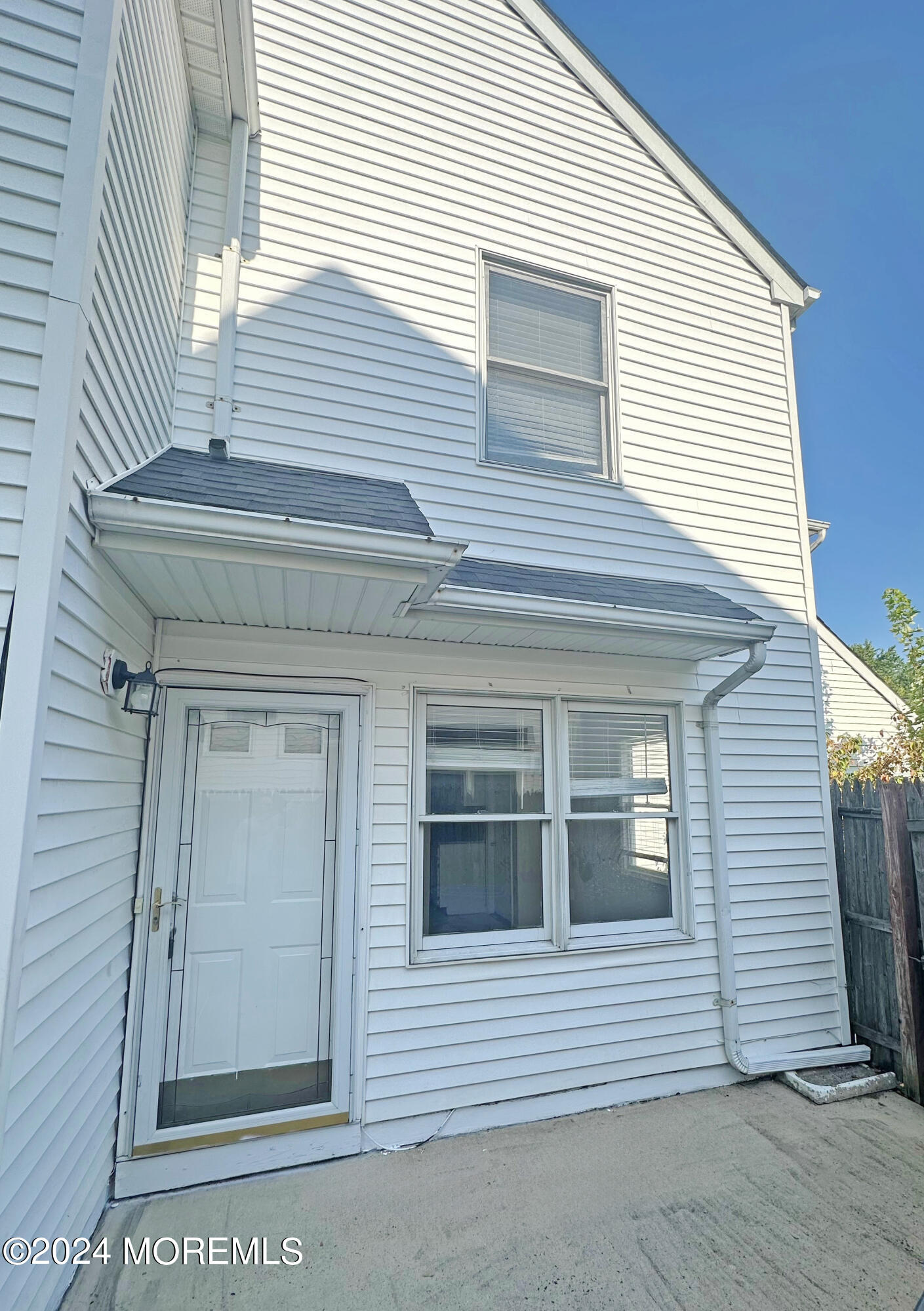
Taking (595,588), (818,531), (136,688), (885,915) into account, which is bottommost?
(885,915)

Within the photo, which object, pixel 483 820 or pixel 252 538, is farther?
pixel 483 820

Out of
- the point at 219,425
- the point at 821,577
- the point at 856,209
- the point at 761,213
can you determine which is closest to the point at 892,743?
the point at 219,425

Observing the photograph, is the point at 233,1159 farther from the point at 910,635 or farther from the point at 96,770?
the point at 910,635

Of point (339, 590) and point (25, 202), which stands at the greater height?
point (25, 202)

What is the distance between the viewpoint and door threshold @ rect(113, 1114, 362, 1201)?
Result: 2.85 m

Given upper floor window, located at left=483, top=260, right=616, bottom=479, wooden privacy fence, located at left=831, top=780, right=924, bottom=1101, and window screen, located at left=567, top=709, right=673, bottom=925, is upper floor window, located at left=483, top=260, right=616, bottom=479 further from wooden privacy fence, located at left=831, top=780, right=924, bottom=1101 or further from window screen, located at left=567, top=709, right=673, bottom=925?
wooden privacy fence, located at left=831, top=780, right=924, bottom=1101

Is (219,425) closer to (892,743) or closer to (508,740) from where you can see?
(508,740)

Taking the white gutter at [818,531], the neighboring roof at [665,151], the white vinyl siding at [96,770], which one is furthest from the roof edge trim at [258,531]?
the white gutter at [818,531]

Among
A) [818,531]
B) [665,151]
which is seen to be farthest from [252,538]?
[818,531]

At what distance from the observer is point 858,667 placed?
35.6 feet

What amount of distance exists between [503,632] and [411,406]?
5.02ft

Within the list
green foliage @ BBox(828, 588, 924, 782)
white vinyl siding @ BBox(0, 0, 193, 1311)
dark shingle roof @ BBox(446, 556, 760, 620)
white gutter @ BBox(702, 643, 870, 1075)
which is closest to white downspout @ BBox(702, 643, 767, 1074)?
white gutter @ BBox(702, 643, 870, 1075)

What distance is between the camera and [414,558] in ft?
8.70

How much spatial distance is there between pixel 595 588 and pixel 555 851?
156cm
